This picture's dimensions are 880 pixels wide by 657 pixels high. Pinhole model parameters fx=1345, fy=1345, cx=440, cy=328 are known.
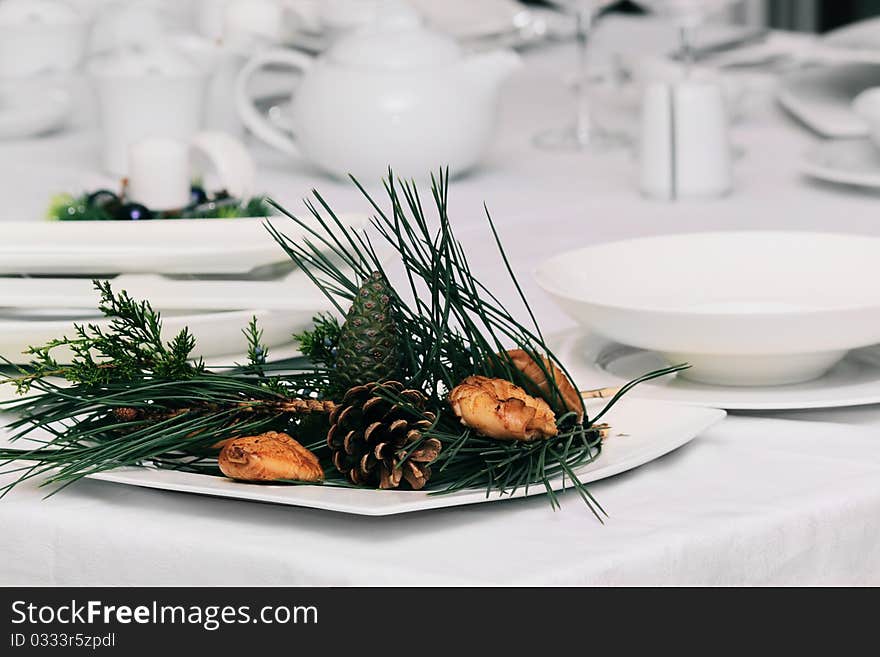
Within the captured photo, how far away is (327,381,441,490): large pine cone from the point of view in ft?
1.34

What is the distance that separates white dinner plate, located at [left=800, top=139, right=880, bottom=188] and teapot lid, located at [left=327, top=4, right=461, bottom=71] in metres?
0.31

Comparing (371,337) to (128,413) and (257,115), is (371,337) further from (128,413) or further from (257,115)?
(257,115)

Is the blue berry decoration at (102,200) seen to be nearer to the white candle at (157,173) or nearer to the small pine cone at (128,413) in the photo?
the white candle at (157,173)

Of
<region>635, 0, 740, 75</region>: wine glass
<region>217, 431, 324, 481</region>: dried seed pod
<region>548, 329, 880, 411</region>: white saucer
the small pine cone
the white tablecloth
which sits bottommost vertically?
the white tablecloth

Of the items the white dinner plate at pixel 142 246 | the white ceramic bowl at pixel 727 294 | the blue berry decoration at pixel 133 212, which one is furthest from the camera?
the blue berry decoration at pixel 133 212

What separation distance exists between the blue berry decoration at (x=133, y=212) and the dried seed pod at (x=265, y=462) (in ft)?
1.47

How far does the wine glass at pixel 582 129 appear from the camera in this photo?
4.20ft

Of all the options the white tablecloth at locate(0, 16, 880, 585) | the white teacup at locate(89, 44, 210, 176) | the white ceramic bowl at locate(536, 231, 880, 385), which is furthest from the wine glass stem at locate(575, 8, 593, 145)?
the white tablecloth at locate(0, 16, 880, 585)

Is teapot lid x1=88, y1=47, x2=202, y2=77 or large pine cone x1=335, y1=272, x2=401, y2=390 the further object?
teapot lid x1=88, y1=47, x2=202, y2=77

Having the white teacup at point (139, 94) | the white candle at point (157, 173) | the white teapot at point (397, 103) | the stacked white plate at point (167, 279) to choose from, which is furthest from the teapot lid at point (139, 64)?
the stacked white plate at point (167, 279)

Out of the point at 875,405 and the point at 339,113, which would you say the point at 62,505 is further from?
the point at 339,113

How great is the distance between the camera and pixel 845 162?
1090 mm

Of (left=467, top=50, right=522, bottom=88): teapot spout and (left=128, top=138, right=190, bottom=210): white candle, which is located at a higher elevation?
(left=467, top=50, right=522, bottom=88): teapot spout

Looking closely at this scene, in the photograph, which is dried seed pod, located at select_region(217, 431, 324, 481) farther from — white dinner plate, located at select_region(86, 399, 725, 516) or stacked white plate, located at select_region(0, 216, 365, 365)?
stacked white plate, located at select_region(0, 216, 365, 365)
